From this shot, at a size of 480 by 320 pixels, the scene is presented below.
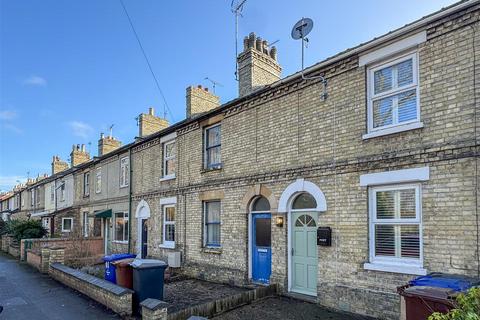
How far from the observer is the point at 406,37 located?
771cm

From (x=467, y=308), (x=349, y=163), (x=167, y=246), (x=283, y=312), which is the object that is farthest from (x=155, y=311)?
(x=167, y=246)

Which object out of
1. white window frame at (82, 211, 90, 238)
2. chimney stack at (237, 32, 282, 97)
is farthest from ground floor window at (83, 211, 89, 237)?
chimney stack at (237, 32, 282, 97)

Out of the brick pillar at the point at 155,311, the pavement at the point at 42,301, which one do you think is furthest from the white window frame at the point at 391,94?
the pavement at the point at 42,301

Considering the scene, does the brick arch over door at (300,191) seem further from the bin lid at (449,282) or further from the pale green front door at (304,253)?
the bin lid at (449,282)

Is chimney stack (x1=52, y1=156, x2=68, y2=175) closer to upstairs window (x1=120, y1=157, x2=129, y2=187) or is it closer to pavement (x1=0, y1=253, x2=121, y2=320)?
upstairs window (x1=120, y1=157, x2=129, y2=187)

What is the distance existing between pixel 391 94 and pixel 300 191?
3.26 metres

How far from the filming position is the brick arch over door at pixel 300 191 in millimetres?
9180

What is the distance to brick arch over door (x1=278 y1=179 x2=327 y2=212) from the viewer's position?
361 inches

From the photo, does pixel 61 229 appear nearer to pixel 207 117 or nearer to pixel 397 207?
pixel 207 117

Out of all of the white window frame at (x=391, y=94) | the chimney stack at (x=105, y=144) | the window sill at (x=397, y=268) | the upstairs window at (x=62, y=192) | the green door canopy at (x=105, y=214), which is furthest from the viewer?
the upstairs window at (x=62, y=192)

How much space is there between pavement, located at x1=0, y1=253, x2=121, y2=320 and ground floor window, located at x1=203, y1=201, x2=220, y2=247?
4287 millimetres

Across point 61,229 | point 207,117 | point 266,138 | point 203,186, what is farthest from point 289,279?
point 61,229

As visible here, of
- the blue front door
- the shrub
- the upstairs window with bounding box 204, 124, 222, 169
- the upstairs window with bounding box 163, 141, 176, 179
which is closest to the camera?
the shrub

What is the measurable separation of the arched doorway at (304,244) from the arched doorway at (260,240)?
872 mm
